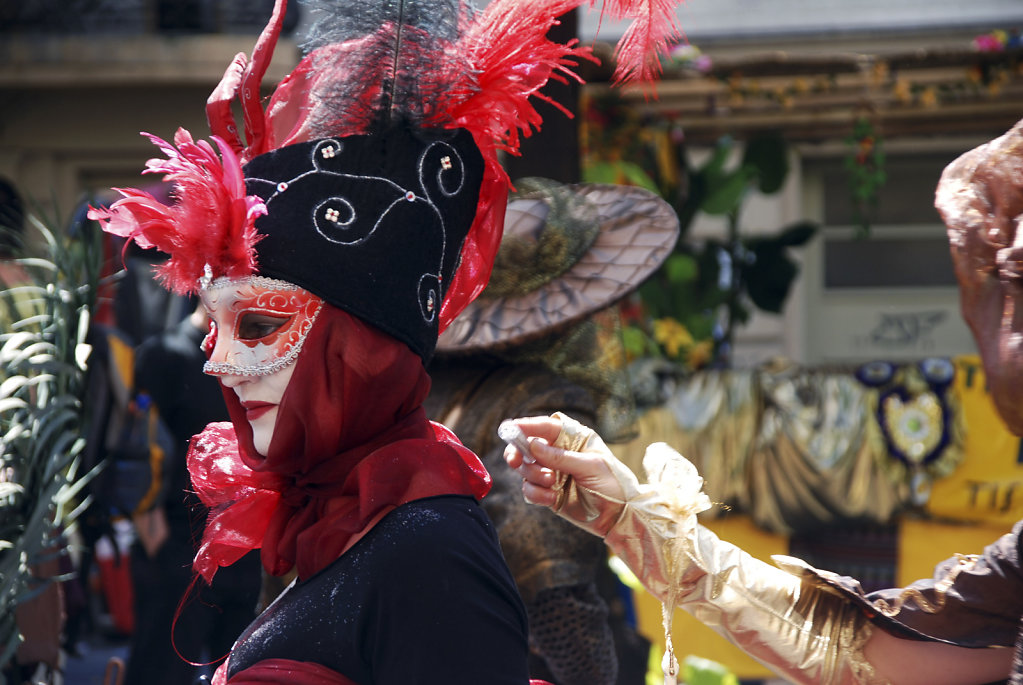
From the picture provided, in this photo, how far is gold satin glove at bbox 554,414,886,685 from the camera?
1.55 m

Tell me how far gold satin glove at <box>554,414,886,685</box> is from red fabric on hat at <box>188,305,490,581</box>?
6.8 inches

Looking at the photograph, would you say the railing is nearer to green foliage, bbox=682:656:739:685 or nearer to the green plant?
the green plant

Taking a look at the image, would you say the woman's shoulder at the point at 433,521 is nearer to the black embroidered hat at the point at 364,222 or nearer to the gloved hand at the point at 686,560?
the gloved hand at the point at 686,560

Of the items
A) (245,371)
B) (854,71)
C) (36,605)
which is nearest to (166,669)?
(36,605)

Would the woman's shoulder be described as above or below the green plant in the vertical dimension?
above

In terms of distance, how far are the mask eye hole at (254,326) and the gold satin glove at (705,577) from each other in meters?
0.41

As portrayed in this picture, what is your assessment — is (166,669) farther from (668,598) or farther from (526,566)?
(668,598)

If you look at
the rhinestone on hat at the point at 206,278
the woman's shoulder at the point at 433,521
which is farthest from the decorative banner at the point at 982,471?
the rhinestone on hat at the point at 206,278

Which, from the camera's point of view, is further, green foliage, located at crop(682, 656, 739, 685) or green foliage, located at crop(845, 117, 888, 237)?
green foliage, located at crop(845, 117, 888, 237)

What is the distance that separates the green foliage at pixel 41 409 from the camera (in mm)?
2244

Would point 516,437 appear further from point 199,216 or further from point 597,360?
point 597,360

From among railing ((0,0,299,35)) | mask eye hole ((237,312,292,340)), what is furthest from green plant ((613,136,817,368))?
railing ((0,0,299,35))

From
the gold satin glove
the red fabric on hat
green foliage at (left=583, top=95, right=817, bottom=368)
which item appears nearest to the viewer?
the red fabric on hat

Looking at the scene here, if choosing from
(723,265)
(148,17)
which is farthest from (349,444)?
(148,17)
